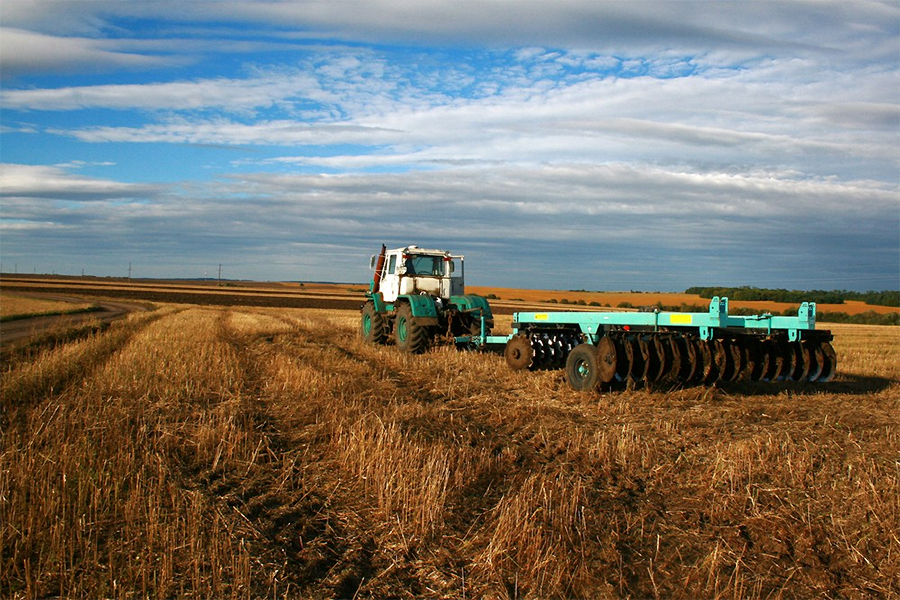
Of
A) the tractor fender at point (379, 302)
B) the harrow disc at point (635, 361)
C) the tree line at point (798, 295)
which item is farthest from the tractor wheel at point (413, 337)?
the tree line at point (798, 295)

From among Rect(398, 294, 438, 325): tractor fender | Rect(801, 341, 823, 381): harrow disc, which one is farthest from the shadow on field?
Rect(398, 294, 438, 325): tractor fender

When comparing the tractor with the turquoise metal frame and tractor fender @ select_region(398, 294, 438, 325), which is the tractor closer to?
tractor fender @ select_region(398, 294, 438, 325)

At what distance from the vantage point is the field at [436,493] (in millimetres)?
4113

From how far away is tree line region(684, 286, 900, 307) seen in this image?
42.9 m

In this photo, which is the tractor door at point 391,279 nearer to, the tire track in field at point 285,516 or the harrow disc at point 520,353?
the harrow disc at point 520,353

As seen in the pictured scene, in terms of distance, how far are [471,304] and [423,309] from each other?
1.17m

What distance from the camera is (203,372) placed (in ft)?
36.7

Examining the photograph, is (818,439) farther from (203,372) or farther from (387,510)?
(203,372)

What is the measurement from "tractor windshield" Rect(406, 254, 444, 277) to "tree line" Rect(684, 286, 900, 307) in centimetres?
2396

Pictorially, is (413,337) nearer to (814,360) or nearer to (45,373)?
(45,373)

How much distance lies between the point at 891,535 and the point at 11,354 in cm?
1459

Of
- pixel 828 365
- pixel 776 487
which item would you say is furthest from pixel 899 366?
pixel 776 487

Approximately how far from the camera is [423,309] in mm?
15719

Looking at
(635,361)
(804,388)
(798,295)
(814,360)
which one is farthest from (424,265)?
(798,295)
